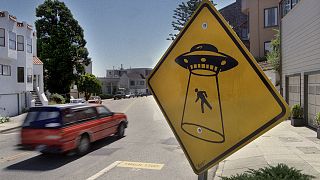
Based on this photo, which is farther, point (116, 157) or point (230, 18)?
point (230, 18)

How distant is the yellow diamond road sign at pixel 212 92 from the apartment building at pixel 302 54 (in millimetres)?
12694

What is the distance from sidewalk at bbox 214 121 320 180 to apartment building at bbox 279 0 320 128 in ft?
9.01

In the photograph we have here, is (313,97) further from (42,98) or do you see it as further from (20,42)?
(42,98)

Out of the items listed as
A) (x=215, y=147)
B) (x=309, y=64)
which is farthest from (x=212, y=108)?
(x=309, y=64)

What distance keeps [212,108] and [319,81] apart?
518 inches

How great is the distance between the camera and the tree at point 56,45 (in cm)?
4409

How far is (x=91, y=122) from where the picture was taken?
11.4m

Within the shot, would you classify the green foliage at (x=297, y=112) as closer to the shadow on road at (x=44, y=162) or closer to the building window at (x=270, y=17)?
the shadow on road at (x=44, y=162)

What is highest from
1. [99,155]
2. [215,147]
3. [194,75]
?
[194,75]

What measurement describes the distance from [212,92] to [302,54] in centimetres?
1544

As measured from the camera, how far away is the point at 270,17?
33.5m

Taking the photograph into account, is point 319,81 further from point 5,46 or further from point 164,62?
point 5,46

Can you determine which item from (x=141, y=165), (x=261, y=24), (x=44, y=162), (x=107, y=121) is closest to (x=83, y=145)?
(x=44, y=162)

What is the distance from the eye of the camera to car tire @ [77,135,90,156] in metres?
10.5
